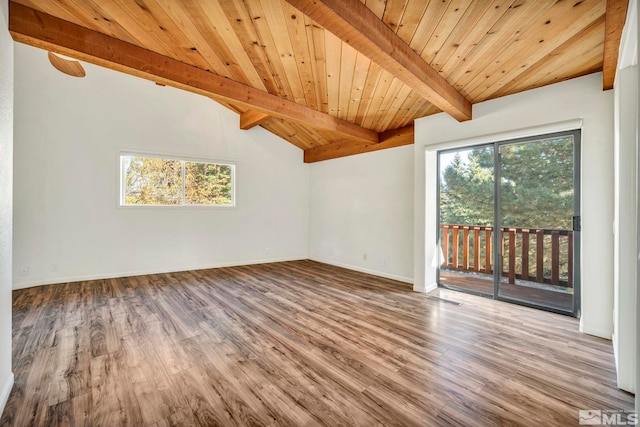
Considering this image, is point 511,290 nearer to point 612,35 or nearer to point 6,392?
point 612,35

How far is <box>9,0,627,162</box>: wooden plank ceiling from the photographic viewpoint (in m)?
1.83

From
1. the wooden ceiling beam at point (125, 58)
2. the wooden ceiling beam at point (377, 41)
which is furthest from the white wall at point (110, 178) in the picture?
the wooden ceiling beam at point (377, 41)

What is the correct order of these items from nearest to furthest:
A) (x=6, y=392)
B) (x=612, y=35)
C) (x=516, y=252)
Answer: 1. (x=6, y=392)
2. (x=612, y=35)
3. (x=516, y=252)

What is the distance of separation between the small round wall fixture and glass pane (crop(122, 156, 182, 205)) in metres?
1.29

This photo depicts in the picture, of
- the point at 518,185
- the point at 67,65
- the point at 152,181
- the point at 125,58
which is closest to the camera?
the point at 125,58

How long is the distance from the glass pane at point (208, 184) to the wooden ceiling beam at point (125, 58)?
231 cm

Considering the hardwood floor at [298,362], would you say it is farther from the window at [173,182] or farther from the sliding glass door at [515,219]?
the window at [173,182]

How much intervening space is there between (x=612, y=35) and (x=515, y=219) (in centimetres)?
197

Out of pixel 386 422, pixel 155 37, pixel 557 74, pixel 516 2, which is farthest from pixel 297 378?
pixel 557 74

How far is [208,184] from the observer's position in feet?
17.2

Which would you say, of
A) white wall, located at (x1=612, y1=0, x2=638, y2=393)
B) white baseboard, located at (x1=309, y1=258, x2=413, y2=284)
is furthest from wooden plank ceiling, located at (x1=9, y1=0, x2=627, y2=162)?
white baseboard, located at (x1=309, y1=258, x2=413, y2=284)

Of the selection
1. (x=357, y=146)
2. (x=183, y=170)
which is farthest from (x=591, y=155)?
(x=183, y=170)

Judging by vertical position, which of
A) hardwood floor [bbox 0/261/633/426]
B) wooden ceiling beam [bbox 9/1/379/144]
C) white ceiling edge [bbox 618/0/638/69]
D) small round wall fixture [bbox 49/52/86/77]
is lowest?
hardwood floor [bbox 0/261/633/426]

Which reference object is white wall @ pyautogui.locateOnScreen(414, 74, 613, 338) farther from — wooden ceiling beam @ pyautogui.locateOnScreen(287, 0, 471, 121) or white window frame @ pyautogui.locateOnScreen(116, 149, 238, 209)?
white window frame @ pyautogui.locateOnScreen(116, 149, 238, 209)
